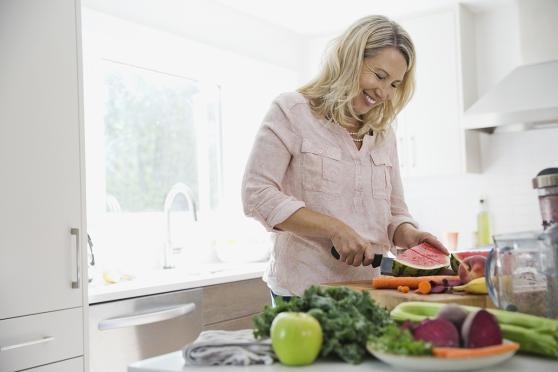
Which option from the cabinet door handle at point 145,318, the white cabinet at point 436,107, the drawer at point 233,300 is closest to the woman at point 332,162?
the cabinet door handle at point 145,318

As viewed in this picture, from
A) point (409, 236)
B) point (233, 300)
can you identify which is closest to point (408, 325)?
point (409, 236)

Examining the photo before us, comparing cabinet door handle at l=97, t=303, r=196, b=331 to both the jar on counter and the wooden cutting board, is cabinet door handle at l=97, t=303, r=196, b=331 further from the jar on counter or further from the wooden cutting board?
the jar on counter

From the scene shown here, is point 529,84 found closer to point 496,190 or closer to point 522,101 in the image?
point 522,101

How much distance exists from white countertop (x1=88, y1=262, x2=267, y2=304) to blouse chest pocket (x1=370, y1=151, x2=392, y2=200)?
113cm

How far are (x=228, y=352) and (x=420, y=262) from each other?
2.96 ft

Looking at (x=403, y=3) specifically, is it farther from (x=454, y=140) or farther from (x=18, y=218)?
(x=18, y=218)

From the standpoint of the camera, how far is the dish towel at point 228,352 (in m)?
1.08

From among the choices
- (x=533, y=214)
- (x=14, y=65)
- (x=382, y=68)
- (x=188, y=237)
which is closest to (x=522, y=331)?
(x=382, y=68)

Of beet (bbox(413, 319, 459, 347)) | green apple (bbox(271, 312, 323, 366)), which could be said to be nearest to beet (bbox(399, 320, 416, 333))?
beet (bbox(413, 319, 459, 347))

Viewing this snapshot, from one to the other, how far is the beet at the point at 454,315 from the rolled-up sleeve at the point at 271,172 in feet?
2.39

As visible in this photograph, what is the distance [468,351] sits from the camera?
97 cm

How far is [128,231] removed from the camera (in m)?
3.49

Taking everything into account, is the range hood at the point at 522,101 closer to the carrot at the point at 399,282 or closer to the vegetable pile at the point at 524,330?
the carrot at the point at 399,282

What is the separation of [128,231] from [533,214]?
2.48 m
